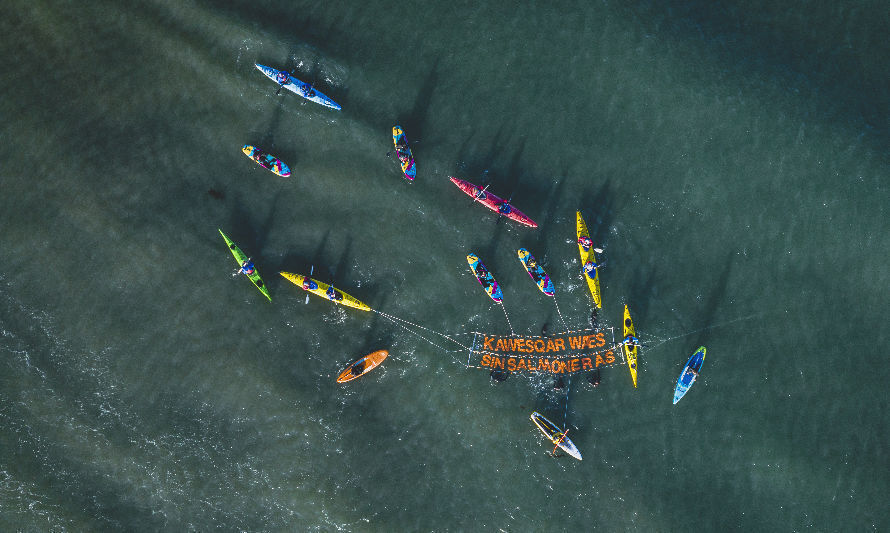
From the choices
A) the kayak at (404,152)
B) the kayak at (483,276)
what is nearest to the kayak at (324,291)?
the kayak at (483,276)

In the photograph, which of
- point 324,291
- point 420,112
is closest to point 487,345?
point 324,291

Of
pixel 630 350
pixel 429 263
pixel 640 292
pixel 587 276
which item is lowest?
pixel 429 263

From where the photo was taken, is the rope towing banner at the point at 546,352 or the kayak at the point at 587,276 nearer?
the rope towing banner at the point at 546,352

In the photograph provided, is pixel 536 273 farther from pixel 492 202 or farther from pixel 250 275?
pixel 250 275

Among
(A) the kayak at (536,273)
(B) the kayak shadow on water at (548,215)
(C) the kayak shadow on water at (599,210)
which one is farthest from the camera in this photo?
(C) the kayak shadow on water at (599,210)

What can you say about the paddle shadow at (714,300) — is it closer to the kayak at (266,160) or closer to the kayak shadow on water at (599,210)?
the kayak shadow on water at (599,210)

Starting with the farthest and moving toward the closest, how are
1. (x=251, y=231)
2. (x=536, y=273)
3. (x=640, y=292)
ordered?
(x=640, y=292) < (x=536, y=273) < (x=251, y=231)
